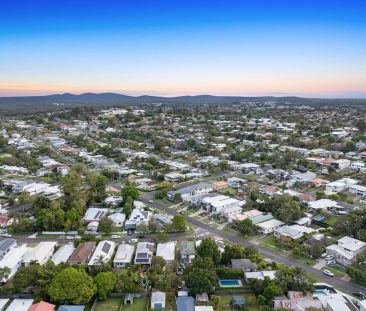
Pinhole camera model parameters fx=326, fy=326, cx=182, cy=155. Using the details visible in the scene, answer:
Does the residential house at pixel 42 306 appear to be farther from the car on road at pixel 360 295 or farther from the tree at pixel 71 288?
the car on road at pixel 360 295

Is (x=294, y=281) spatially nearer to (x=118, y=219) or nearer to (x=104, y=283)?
(x=104, y=283)

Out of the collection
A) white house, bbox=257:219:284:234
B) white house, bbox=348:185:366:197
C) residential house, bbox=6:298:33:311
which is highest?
residential house, bbox=6:298:33:311

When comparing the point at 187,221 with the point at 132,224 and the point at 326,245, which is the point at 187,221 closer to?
the point at 132,224

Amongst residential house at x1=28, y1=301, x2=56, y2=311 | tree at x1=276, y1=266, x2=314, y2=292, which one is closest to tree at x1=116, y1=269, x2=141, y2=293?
residential house at x1=28, y1=301, x2=56, y2=311

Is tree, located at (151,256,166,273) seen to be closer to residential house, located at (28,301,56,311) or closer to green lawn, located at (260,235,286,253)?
residential house, located at (28,301,56,311)

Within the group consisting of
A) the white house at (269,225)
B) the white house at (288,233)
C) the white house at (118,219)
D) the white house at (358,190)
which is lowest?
the white house at (358,190)

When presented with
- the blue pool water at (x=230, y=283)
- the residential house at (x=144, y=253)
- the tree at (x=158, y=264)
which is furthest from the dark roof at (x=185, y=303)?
the residential house at (x=144, y=253)
